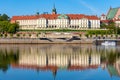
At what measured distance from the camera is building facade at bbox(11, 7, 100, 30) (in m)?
72.2

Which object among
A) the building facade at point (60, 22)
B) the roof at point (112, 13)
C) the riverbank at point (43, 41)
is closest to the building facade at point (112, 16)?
the roof at point (112, 13)

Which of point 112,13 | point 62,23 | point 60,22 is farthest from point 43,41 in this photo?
→ point 112,13

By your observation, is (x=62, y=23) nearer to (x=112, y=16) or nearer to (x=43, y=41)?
(x=112, y=16)

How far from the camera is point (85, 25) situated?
72.6 m

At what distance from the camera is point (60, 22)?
72.8m

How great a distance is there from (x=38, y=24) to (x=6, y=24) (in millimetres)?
14463

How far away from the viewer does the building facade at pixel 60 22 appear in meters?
72.2

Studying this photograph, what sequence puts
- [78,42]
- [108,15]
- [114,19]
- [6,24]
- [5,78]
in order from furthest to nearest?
[108,15]
[114,19]
[6,24]
[78,42]
[5,78]

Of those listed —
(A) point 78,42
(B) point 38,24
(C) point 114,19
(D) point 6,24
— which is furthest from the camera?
(C) point 114,19

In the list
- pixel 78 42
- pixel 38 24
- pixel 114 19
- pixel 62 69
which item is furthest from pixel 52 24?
pixel 62 69

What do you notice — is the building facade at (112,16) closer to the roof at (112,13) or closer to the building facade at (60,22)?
the roof at (112,13)

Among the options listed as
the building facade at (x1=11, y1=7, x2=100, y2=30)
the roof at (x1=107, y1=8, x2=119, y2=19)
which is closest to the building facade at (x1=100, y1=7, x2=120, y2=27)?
the roof at (x1=107, y1=8, x2=119, y2=19)

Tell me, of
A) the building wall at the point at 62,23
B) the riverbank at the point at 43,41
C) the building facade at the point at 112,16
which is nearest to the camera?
the riverbank at the point at 43,41

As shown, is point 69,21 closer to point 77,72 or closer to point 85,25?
point 85,25
